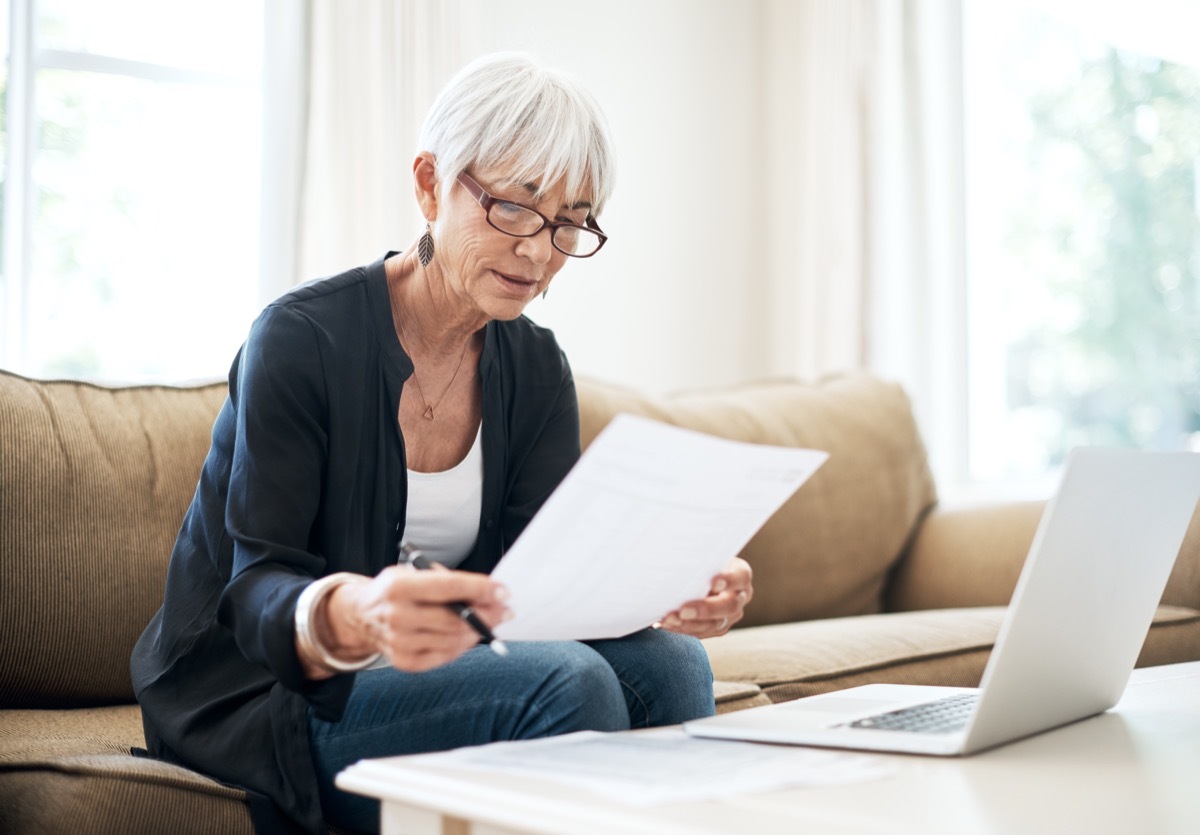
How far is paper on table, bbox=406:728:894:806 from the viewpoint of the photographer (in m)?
0.73

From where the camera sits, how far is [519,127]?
122 centimetres

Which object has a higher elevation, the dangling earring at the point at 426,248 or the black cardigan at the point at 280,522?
the dangling earring at the point at 426,248

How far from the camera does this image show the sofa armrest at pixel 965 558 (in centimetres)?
234

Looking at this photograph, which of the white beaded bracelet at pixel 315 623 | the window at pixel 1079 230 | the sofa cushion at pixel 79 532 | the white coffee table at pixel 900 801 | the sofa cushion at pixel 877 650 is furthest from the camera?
the window at pixel 1079 230

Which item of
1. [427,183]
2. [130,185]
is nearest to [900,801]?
[427,183]

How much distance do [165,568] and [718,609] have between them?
86cm

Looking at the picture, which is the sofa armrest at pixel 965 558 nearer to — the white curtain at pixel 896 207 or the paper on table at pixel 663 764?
the white curtain at pixel 896 207

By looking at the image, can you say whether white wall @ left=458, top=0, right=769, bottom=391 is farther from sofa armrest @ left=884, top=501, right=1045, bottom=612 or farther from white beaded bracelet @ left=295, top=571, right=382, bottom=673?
white beaded bracelet @ left=295, top=571, right=382, bottom=673

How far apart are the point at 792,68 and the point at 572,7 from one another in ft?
2.65

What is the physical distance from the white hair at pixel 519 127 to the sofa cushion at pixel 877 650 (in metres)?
0.79

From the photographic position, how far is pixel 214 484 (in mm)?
1207

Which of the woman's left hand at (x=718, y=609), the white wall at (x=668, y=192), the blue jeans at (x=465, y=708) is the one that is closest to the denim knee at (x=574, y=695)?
the blue jeans at (x=465, y=708)

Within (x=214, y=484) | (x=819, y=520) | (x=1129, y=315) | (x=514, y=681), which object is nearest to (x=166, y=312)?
(x=819, y=520)

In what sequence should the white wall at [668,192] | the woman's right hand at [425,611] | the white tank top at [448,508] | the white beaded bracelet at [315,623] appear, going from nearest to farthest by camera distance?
the woman's right hand at [425,611], the white beaded bracelet at [315,623], the white tank top at [448,508], the white wall at [668,192]
